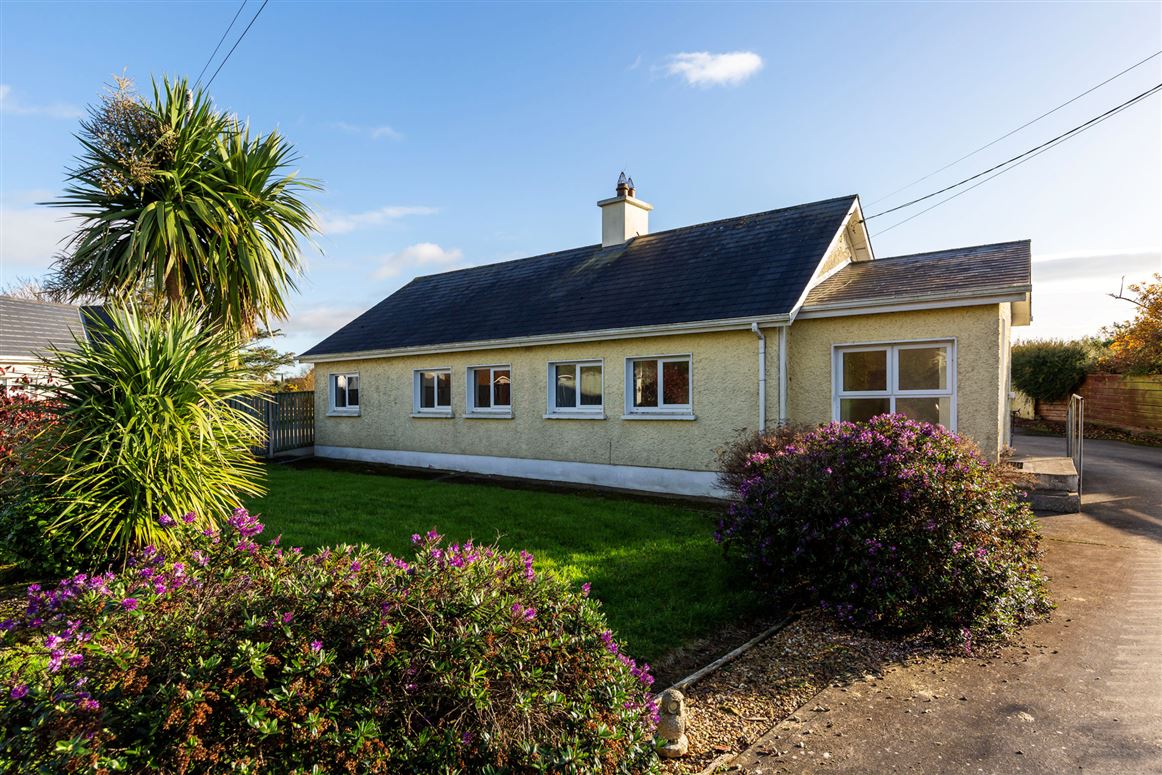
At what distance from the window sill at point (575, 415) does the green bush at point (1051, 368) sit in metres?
22.1

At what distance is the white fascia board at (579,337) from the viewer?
35.9 feet

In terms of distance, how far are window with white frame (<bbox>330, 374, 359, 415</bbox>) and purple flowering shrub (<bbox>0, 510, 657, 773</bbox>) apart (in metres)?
15.7

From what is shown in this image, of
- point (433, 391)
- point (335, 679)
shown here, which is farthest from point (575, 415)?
point (335, 679)

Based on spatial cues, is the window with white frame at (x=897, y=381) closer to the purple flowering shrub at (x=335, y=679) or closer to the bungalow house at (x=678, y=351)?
the bungalow house at (x=678, y=351)

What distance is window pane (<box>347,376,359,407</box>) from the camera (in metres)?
18.4

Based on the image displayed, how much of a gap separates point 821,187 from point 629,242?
4.82 m

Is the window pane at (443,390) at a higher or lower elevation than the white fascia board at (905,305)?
lower

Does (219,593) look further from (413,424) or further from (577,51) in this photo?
(413,424)

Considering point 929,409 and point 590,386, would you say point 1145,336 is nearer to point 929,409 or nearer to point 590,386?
point 929,409

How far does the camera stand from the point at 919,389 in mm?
10391

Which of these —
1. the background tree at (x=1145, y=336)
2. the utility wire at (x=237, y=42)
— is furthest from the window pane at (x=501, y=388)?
the background tree at (x=1145, y=336)

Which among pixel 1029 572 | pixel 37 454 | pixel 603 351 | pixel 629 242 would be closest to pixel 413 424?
pixel 603 351

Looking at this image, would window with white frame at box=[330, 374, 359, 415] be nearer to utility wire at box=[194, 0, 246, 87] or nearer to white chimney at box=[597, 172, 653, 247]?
white chimney at box=[597, 172, 653, 247]

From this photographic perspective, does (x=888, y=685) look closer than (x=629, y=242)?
Yes
